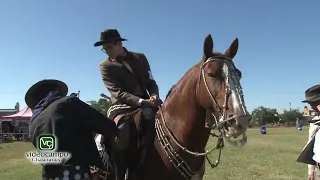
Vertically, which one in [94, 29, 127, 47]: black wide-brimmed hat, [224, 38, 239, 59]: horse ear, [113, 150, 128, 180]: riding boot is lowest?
[113, 150, 128, 180]: riding boot

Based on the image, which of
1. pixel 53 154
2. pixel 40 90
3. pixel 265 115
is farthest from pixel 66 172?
pixel 265 115

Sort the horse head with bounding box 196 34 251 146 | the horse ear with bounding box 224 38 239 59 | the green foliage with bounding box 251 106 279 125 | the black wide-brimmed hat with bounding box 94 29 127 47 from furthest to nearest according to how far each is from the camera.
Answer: the green foliage with bounding box 251 106 279 125 < the black wide-brimmed hat with bounding box 94 29 127 47 < the horse ear with bounding box 224 38 239 59 < the horse head with bounding box 196 34 251 146

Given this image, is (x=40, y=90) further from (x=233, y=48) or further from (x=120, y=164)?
(x=233, y=48)

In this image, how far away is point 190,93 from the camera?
4172 mm

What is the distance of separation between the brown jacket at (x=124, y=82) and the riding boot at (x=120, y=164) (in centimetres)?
69

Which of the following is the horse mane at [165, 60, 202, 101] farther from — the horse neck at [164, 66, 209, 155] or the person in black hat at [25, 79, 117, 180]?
the person in black hat at [25, 79, 117, 180]

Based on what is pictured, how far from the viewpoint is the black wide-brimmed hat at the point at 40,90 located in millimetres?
3828

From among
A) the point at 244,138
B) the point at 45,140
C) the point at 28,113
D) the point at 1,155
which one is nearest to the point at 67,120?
the point at 45,140

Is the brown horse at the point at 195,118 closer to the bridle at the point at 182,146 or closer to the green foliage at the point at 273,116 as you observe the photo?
the bridle at the point at 182,146

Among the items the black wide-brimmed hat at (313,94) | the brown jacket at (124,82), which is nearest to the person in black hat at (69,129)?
the brown jacket at (124,82)

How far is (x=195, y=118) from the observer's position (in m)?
4.06

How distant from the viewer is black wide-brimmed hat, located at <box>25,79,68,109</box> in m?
3.83

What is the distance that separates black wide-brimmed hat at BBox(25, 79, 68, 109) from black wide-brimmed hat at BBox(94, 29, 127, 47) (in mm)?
1256

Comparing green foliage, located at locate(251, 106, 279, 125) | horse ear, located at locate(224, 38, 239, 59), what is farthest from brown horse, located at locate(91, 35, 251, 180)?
green foliage, located at locate(251, 106, 279, 125)
